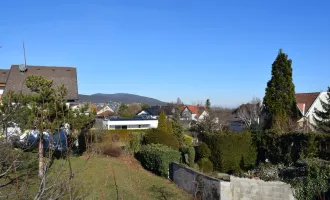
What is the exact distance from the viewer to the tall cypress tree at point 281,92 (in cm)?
2803

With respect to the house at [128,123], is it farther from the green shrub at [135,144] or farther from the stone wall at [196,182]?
the stone wall at [196,182]

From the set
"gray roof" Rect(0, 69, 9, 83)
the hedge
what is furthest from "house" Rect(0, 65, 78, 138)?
the hedge

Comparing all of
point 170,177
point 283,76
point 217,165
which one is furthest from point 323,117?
point 170,177

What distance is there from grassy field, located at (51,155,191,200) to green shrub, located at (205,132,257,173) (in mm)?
4295

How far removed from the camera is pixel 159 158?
17.4m

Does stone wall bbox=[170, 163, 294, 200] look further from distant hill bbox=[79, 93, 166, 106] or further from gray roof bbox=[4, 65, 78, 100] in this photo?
gray roof bbox=[4, 65, 78, 100]

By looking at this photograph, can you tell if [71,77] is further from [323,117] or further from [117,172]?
[323,117]

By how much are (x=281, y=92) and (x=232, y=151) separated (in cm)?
1121

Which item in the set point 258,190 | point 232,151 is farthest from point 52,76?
point 258,190

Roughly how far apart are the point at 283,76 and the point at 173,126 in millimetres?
10766

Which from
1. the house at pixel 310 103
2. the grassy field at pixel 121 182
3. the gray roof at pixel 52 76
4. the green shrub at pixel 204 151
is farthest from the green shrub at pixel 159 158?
the house at pixel 310 103

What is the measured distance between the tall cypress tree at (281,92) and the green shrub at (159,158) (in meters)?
13.4

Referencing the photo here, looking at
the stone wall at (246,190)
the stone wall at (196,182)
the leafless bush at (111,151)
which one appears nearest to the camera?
the stone wall at (246,190)

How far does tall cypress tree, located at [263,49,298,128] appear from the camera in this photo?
1104 inches
